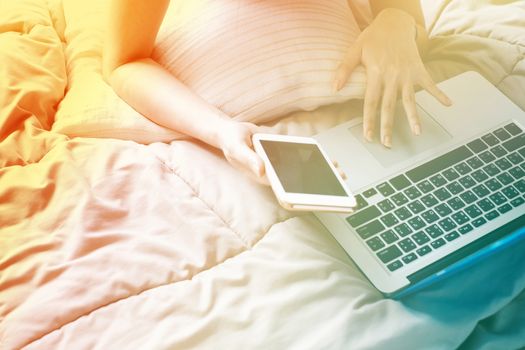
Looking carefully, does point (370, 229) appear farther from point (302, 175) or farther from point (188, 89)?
point (188, 89)

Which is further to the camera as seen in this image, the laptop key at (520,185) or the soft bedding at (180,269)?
the laptop key at (520,185)

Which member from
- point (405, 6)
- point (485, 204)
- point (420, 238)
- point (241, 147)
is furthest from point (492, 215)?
point (405, 6)

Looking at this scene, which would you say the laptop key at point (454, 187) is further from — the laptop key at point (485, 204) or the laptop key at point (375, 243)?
the laptop key at point (375, 243)

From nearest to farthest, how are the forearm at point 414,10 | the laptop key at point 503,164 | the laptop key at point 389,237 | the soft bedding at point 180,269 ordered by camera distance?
the soft bedding at point 180,269, the laptop key at point 389,237, the laptop key at point 503,164, the forearm at point 414,10

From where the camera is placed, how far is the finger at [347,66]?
2.57 ft

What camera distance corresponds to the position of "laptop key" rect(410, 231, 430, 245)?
2.13 feet

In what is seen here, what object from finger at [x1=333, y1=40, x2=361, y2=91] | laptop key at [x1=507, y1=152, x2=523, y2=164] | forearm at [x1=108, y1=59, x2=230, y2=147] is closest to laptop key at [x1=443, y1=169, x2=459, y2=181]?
laptop key at [x1=507, y1=152, x2=523, y2=164]

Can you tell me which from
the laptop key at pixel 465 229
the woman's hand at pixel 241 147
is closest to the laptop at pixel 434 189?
the laptop key at pixel 465 229

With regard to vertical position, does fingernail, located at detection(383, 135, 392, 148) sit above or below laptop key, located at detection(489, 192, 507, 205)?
above

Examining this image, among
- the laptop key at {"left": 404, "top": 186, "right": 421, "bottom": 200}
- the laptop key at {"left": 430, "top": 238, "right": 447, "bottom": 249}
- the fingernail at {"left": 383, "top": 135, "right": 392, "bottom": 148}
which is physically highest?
the fingernail at {"left": 383, "top": 135, "right": 392, "bottom": 148}

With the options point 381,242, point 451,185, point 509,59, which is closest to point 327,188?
point 381,242

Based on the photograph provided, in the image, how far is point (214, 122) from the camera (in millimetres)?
718

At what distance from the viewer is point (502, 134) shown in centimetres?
79

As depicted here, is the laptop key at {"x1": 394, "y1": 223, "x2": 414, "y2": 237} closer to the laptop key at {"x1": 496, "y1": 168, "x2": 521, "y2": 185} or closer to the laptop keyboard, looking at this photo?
the laptop keyboard
